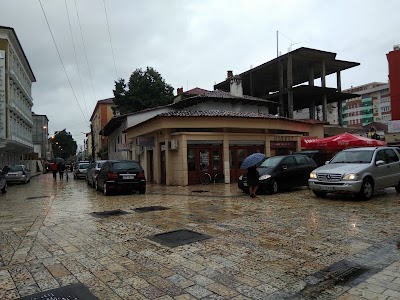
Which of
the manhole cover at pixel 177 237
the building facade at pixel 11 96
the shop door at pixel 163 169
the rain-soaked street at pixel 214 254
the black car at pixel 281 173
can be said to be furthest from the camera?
the building facade at pixel 11 96

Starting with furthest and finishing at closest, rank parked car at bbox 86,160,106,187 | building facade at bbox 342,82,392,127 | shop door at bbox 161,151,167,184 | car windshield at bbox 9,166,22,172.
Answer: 1. building facade at bbox 342,82,392,127
2. car windshield at bbox 9,166,22,172
3. shop door at bbox 161,151,167,184
4. parked car at bbox 86,160,106,187

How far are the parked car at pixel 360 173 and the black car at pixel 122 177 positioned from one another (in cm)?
748

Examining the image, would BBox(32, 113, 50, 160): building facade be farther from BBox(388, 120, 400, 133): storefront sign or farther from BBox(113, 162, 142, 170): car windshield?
BBox(113, 162, 142, 170): car windshield

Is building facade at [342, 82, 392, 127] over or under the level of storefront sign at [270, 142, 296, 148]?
over

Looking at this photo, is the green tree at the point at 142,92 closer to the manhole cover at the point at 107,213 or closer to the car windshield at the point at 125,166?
the car windshield at the point at 125,166

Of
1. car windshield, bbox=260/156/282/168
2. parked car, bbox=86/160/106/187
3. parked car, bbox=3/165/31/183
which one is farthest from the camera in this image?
parked car, bbox=3/165/31/183

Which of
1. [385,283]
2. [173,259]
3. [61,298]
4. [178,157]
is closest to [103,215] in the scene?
[173,259]

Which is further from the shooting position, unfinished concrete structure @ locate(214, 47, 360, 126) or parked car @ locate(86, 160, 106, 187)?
unfinished concrete structure @ locate(214, 47, 360, 126)

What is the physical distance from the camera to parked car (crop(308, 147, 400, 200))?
1047 cm

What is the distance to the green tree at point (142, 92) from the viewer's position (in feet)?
144

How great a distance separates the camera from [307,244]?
232 inches

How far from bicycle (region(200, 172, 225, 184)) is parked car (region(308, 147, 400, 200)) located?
8189 mm

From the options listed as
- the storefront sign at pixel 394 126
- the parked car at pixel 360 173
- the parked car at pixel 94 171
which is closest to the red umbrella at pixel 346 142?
the parked car at pixel 360 173

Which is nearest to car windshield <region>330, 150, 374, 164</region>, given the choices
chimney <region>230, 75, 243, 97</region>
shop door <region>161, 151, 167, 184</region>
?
shop door <region>161, 151, 167, 184</region>
